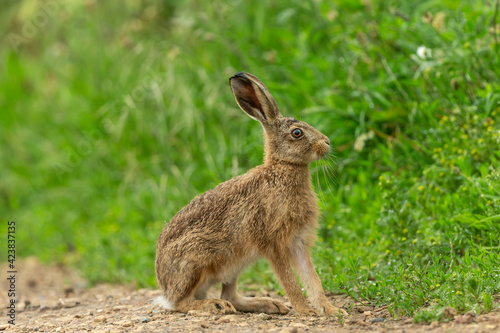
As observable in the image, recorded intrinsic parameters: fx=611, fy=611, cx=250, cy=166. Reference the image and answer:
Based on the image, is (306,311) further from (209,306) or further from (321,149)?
(321,149)

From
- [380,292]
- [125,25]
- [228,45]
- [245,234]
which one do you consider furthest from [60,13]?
[380,292]

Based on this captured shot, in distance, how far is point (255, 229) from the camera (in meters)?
4.62

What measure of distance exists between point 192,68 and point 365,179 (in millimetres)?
3278

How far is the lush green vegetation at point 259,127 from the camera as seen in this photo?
508 cm

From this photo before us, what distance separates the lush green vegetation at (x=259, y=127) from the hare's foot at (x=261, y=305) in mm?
542

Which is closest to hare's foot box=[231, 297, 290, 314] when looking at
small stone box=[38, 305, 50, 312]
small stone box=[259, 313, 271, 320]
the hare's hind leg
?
the hare's hind leg

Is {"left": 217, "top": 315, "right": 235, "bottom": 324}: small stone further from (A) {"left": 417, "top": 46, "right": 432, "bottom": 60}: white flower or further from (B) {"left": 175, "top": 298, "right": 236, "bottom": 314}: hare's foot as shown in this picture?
(A) {"left": 417, "top": 46, "right": 432, "bottom": 60}: white flower

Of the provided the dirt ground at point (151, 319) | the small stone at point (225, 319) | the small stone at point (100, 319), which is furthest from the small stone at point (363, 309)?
the small stone at point (100, 319)

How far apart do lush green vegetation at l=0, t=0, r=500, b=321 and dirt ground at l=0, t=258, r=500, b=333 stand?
184 millimetres

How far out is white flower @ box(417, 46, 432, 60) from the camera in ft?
20.1

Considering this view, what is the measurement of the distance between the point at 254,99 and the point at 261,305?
162 centimetres

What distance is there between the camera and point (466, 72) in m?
6.03

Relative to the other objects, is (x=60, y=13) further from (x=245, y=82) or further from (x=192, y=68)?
(x=245, y=82)

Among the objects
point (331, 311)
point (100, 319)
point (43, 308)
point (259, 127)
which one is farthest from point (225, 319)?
point (259, 127)
